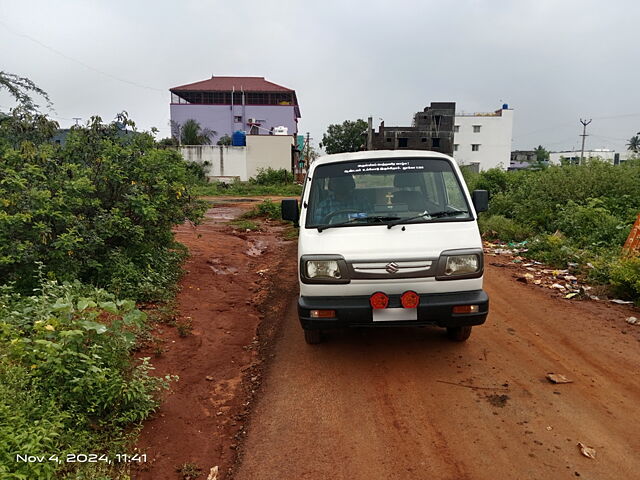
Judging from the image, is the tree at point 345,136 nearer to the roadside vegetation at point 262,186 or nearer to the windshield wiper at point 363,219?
the roadside vegetation at point 262,186

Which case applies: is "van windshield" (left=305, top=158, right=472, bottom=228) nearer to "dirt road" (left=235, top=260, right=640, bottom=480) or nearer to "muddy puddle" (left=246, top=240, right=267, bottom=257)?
"dirt road" (left=235, top=260, right=640, bottom=480)

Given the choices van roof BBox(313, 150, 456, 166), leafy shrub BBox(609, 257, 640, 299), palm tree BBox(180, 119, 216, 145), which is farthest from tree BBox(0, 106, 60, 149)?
palm tree BBox(180, 119, 216, 145)

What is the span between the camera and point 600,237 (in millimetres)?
9148

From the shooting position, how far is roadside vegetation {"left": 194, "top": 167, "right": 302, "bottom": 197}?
1369 inches

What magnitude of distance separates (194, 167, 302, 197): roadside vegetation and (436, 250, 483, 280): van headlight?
91.1 ft

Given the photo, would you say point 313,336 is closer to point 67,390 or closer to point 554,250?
point 67,390

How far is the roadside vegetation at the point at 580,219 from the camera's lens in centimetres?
739

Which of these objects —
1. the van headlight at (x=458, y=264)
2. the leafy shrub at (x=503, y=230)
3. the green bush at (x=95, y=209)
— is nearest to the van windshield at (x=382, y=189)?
the van headlight at (x=458, y=264)

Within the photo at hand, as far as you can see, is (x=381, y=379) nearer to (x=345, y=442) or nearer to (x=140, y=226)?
(x=345, y=442)

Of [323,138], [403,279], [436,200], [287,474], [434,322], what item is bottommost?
[287,474]

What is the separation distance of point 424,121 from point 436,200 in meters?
43.3

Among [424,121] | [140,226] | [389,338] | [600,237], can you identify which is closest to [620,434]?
[389,338]

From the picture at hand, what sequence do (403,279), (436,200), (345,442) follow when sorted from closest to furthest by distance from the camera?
(345,442), (403,279), (436,200)

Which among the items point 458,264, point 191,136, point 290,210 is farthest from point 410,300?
point 191,136
